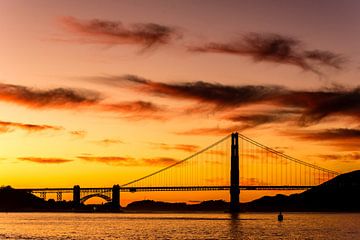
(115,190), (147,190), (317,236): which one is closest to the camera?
(317,236)

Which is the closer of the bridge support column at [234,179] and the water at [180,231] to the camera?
the water at [180,231]

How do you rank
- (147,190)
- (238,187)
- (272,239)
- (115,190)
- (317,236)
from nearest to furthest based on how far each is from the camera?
(272,239), (317,236), (238,187), (147,190), (115,190)

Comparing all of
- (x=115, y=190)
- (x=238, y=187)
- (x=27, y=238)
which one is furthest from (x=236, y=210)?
(x=27, y=238)

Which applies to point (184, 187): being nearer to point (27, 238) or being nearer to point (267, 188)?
point (267, 188)

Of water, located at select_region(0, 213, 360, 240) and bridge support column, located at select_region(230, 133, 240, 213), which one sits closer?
water, located at select_region(0, 213, 360, 240)

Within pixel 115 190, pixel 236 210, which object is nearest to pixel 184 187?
pixel 236 210

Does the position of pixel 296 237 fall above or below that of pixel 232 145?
below

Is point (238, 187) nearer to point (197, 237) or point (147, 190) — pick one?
point (147, 190)

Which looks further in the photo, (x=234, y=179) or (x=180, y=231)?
(x=234, y=179)

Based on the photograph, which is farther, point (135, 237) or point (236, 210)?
point (236, 210)
